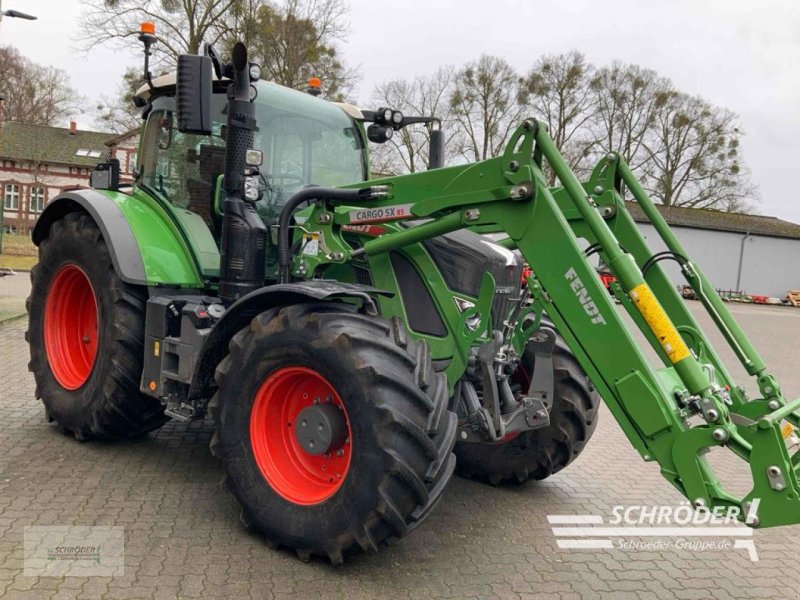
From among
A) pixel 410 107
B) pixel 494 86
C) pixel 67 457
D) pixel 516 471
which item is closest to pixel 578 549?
pixel 516 471

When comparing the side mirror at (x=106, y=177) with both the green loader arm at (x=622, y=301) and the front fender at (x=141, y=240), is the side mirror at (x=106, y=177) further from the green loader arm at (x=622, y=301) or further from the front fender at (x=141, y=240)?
the green loader arm at (x=622, y=301)

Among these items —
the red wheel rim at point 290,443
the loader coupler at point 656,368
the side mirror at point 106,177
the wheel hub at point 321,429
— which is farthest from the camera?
the side mirror at point 106,177

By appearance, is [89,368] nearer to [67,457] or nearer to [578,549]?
[67,457]

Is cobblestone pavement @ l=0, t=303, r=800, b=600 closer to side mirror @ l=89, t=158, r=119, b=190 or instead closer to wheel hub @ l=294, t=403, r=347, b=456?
wheel hub @ l=294, t=403, r=347, b=456

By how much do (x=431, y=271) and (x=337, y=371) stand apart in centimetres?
94

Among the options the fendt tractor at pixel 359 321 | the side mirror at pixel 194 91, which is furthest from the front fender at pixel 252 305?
the side mirror at pixel 194 91

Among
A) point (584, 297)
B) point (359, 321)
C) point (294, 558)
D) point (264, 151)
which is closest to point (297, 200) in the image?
point (264, 151)

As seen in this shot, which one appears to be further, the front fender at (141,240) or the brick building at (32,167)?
the brick building at (32,167)

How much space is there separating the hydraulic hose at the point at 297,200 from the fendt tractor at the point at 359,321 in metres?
0.02

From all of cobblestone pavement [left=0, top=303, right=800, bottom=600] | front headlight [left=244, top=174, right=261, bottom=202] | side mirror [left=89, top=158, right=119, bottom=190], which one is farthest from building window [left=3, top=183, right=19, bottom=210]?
front headlight [left=244, top=174, right=261, bottom=202]

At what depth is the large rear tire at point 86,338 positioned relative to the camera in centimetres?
455

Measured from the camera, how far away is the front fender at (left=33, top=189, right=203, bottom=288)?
4.46m

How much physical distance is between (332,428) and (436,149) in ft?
8.74

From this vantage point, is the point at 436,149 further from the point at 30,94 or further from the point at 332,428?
the point at 30,94
